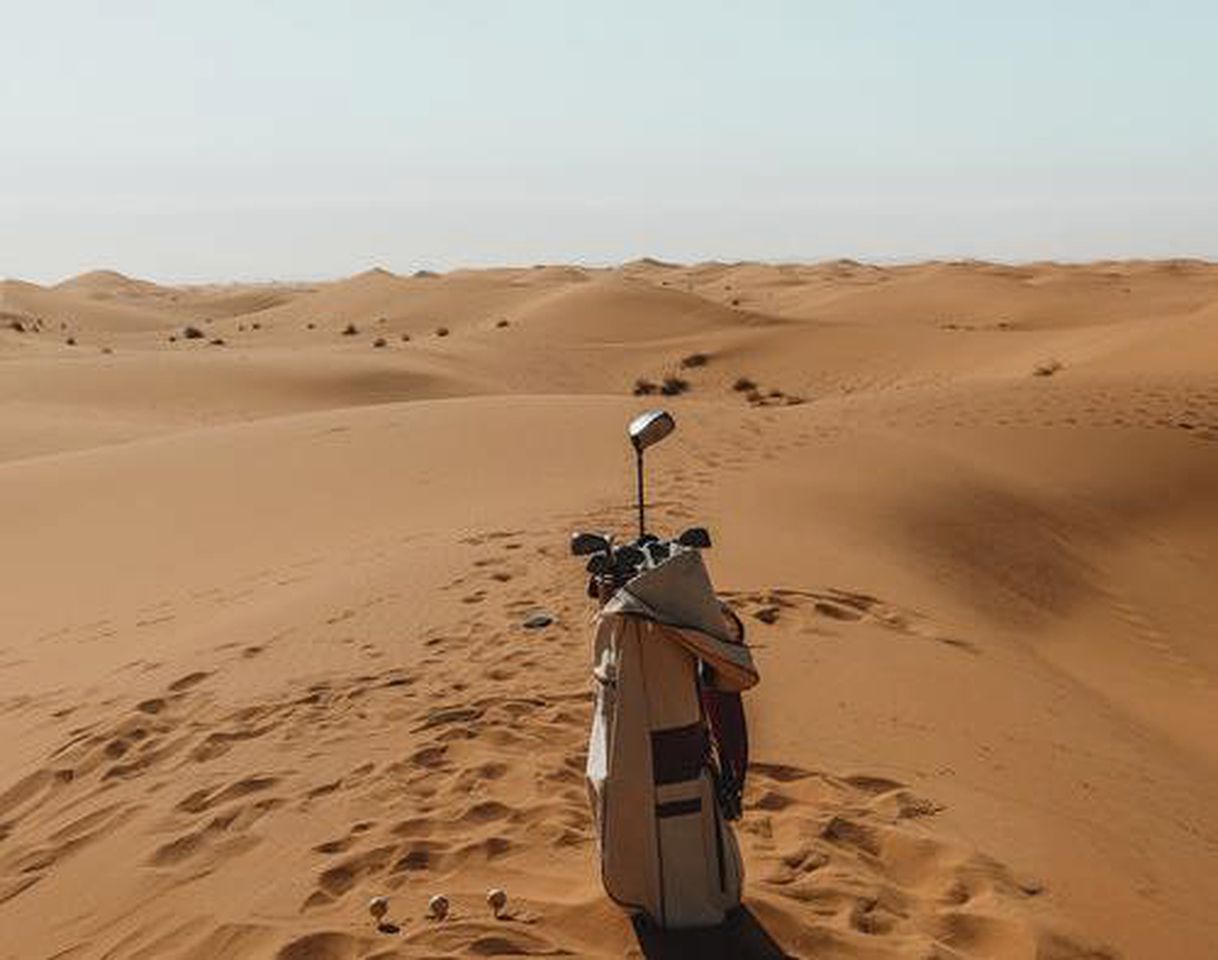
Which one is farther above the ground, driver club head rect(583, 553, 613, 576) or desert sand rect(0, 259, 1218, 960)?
driver club head rect(583, 553, 613, 576)

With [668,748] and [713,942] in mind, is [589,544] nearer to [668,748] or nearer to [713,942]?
→ [668,748]

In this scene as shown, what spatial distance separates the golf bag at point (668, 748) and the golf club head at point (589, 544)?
0.64ft

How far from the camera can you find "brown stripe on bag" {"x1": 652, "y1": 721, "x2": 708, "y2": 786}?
3.68 meters

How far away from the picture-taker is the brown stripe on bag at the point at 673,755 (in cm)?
368

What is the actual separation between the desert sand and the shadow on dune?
0.04ft

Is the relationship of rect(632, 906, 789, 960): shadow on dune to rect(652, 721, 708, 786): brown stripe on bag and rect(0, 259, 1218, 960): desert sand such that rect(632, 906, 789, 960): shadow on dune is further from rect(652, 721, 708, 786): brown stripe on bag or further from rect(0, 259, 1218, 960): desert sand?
rect(652, 721, 708, 786): brown stripe on bag

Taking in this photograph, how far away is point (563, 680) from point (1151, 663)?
15.2 feet

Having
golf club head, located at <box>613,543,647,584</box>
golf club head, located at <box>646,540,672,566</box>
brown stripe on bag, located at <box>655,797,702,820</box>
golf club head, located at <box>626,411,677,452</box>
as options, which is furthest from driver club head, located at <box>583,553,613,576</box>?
brown stripe on bag, located at <box>655,797,702,820</box>

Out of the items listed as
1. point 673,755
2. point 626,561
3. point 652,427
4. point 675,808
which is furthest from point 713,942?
point 652,427

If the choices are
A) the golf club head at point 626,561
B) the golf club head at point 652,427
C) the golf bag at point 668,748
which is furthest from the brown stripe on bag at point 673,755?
the golf club head at point 652,427

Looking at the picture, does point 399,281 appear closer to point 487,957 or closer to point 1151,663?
point 1151,663

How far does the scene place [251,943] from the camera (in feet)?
12.8

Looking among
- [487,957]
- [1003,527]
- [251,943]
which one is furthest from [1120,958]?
[1003,527]

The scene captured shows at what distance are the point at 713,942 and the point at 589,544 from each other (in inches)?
48.7
